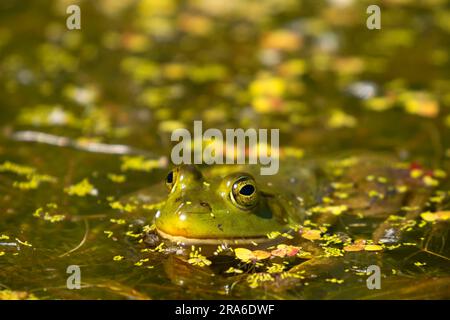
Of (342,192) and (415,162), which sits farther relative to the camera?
(415,162)

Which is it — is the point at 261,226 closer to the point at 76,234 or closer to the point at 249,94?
the point at 76,234

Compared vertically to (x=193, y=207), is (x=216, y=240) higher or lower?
lower

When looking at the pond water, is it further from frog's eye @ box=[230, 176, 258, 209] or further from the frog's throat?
frog's eye @ box=[230, 176, 258, 209]

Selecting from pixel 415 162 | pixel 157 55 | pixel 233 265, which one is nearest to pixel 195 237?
pixel 233 265

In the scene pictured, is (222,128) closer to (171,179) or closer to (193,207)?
(171,179)

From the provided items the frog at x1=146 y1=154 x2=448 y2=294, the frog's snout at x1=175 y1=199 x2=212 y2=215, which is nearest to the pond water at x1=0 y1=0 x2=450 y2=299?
the frog at x1=146 y1=154 x2=448 y2=294

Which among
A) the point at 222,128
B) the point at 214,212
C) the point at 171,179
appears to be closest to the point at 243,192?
the point at 214,212

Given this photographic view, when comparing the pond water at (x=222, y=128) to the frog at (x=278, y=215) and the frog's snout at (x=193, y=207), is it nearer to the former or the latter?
the frog at (x=278, y=215)
